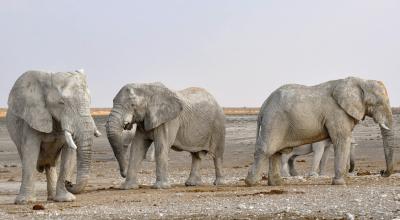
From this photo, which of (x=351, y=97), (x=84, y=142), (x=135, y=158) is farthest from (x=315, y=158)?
(x=84, y=142)

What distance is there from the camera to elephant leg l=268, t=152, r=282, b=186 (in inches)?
933

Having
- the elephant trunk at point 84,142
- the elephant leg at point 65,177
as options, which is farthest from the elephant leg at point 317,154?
the elephant trunk at point 84,142

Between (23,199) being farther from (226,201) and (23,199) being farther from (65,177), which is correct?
(226,201)

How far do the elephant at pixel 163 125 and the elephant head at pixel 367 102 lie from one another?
3865 mm

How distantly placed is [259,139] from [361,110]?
220 centimetres

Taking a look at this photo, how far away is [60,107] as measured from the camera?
19.6 meters

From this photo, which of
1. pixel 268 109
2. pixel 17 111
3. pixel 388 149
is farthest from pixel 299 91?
pixel 17 111

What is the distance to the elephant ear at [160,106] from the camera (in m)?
24.7

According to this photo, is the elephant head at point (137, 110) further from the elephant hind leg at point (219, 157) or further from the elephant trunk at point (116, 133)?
the elephant hind leg at point (219, 157)

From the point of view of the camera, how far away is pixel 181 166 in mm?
35562

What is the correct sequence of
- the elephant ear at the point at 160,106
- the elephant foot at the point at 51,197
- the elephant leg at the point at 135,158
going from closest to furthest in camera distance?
the elephant foot at the point at 51,197, the elephant leg at the point at 135,158, the elephant ear at the point at 160,106

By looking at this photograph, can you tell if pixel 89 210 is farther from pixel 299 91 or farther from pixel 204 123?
pixel 204 123

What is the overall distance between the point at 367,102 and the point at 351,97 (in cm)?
57

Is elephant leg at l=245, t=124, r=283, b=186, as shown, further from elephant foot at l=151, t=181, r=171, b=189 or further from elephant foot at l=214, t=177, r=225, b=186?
elephant foot at l=214, t=177, r=225, b=186
